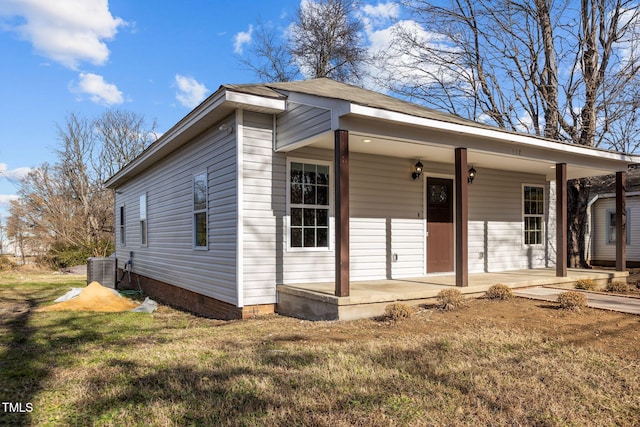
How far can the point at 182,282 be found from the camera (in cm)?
909

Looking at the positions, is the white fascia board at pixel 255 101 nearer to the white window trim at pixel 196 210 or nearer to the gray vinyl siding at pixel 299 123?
the gray vinyl siding at pixel 299 123

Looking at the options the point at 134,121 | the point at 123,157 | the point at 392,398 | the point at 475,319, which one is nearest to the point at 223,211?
the point at 475,319

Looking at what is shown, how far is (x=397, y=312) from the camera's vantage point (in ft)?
17.8

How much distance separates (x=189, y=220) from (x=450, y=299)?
5324 millimetres

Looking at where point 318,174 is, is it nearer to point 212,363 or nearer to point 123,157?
point 212,363

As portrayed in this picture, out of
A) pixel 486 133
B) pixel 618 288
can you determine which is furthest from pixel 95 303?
pixel 618 288

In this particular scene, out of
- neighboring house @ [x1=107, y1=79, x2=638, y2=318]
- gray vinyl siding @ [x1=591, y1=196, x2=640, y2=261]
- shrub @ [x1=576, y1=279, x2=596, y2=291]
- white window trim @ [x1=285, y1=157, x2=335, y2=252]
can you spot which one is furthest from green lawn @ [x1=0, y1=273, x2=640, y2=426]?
gray vinyl siding @ [x1=591, y1=196, x2=640, y2=261]

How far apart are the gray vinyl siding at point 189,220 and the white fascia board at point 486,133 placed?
7.72 feet

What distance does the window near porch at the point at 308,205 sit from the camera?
7062mm

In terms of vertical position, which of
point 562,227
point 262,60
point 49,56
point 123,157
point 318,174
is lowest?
point 562,227

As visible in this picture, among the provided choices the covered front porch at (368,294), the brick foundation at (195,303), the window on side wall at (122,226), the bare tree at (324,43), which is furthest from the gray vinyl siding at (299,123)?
the bare tree at (324,43)

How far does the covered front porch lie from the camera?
5617 millimetres

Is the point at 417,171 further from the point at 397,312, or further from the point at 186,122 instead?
the point at 186,122

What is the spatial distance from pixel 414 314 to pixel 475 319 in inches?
30.4
